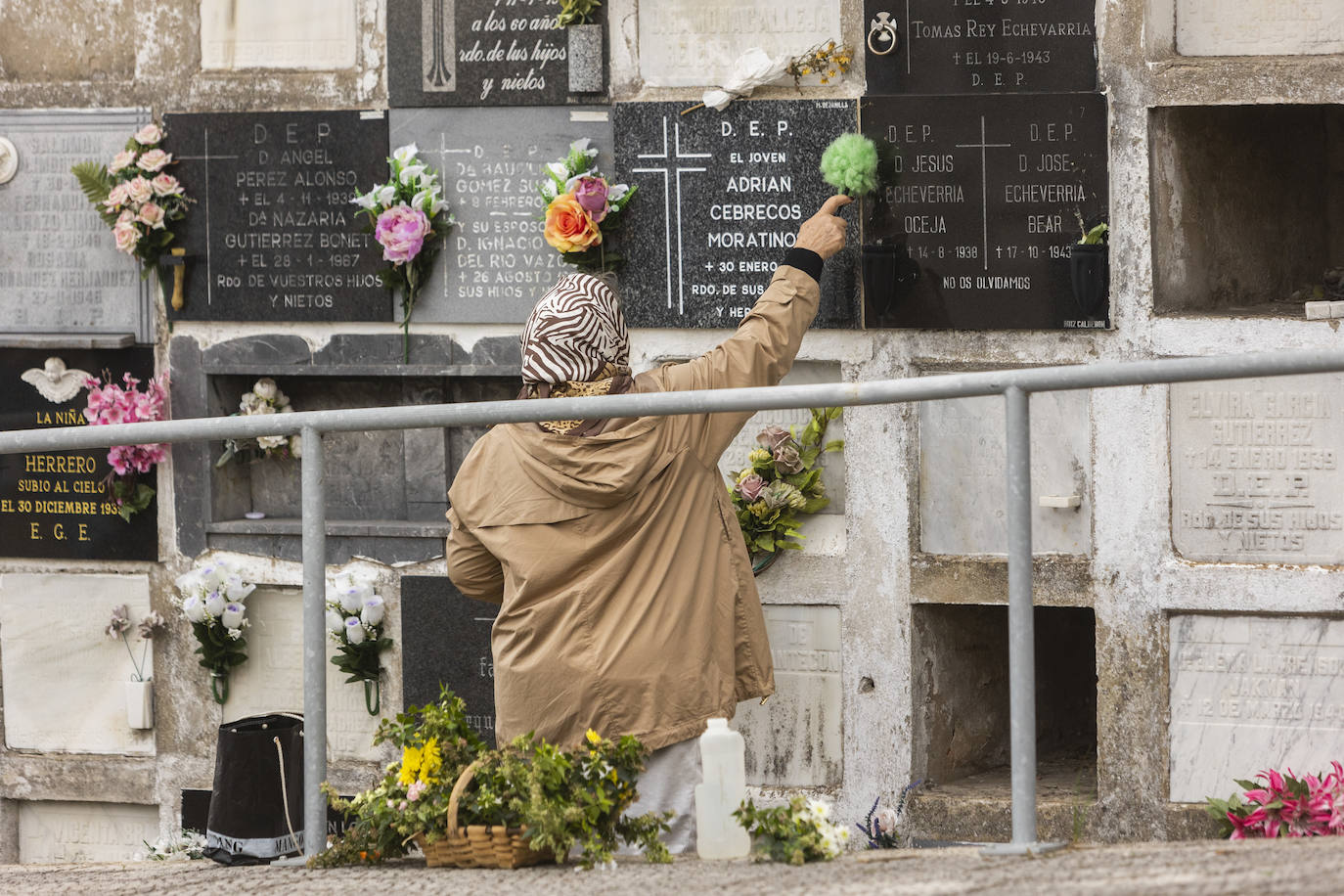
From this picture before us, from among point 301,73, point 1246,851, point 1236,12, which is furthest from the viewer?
point 301,73

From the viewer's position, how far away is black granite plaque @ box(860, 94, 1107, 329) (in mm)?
5023

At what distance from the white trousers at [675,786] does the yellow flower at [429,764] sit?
751 mm

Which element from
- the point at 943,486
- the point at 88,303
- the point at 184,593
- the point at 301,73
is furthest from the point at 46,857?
the point at 943,486

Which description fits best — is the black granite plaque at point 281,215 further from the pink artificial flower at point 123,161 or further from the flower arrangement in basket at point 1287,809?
the flower arrangement in basket at point 1287,809

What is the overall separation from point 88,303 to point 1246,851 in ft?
14.3

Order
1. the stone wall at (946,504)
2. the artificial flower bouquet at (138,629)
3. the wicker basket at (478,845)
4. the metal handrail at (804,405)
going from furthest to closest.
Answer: the artificial flower bouquet at (138,629), the stone wall at (946,504), the wicker basket at (478,845), the metal handrail at (804,405)

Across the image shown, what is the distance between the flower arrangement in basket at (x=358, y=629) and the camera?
5.68m

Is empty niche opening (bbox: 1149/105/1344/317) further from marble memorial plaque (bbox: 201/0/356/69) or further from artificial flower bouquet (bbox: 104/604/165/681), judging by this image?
artificial flower bouquet (bbox: 104/604/165/681)

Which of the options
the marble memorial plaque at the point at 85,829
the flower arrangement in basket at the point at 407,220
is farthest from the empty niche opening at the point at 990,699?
the marble memorial plaque at the point at 85,829

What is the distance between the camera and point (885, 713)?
17.6ft

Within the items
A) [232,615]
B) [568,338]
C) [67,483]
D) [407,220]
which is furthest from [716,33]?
[67,483]

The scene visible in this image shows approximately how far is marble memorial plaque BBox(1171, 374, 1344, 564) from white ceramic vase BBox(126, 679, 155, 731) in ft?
11.4

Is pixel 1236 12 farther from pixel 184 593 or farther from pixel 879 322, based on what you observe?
pixel 184 593

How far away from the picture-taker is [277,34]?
18.8ft
